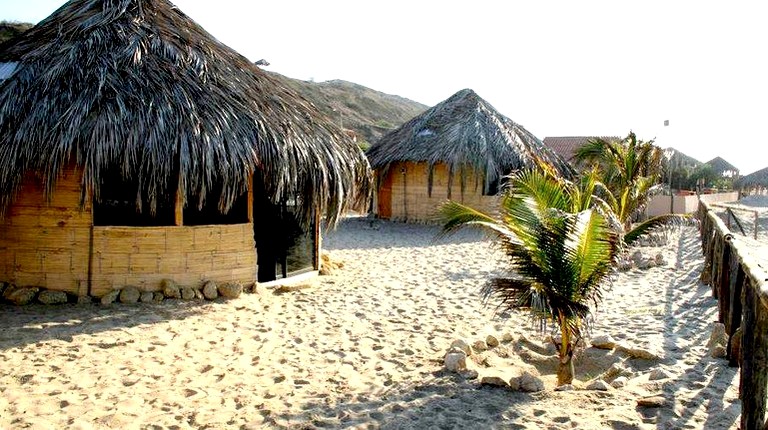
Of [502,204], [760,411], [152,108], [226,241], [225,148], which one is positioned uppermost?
[152,108]

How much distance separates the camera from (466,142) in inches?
631

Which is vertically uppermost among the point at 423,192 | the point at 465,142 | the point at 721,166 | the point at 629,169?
the point at 721,166

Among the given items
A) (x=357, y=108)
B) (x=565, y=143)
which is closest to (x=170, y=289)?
(x=565, y=143)

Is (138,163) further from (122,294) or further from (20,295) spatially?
(20,295)

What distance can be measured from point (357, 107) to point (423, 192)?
43719 millimetres

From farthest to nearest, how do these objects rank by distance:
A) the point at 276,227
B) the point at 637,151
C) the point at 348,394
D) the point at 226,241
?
Answer: the point at 637,151 → the point at 276,227 → the point at 226,241 → the point at 348,394

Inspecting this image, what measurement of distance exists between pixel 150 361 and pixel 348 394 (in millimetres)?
1995

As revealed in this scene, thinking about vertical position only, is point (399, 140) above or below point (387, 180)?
above

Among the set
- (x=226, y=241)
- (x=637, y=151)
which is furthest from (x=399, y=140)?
(x=226, y=241)

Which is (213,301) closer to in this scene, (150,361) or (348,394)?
(150,361)

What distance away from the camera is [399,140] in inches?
706

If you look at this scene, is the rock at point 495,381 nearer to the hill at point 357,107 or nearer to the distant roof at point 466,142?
the distant roof at point 466,142

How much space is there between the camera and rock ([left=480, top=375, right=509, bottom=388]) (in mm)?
4574

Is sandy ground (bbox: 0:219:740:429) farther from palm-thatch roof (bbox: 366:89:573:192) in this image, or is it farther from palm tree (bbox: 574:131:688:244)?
palm-thatch roof (bbox: 366:89:573:192)
